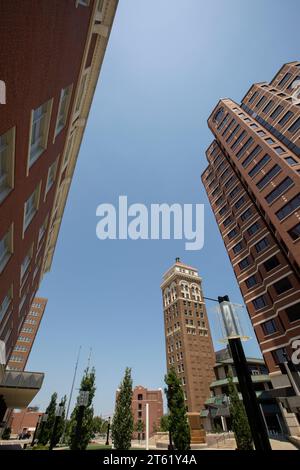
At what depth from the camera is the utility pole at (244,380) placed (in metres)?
2.38

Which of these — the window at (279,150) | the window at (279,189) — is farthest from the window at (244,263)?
the window at (279,150)

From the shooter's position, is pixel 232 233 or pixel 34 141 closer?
pixel 34 141

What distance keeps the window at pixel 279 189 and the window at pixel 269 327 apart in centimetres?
1528

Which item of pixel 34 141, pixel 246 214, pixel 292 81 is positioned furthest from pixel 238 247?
pixel 34 141

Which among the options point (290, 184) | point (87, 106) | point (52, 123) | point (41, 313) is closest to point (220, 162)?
point (290, 184)

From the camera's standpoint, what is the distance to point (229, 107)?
154 feet

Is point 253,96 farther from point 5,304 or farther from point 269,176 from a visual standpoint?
point 5,304

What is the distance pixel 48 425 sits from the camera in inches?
1668

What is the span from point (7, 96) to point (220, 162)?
47.9 metres

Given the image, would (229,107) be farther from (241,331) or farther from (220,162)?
(241,331)

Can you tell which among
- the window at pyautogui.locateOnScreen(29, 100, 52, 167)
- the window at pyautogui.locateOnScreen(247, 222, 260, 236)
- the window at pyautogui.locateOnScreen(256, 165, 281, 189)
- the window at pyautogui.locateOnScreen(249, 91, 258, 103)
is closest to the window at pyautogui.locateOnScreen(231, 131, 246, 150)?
the window at pyautogui.locateOnScreen(256, 165, 281, 189)

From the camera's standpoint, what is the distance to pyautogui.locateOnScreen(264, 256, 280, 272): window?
30.5 metres

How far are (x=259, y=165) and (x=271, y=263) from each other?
14.4 meters
